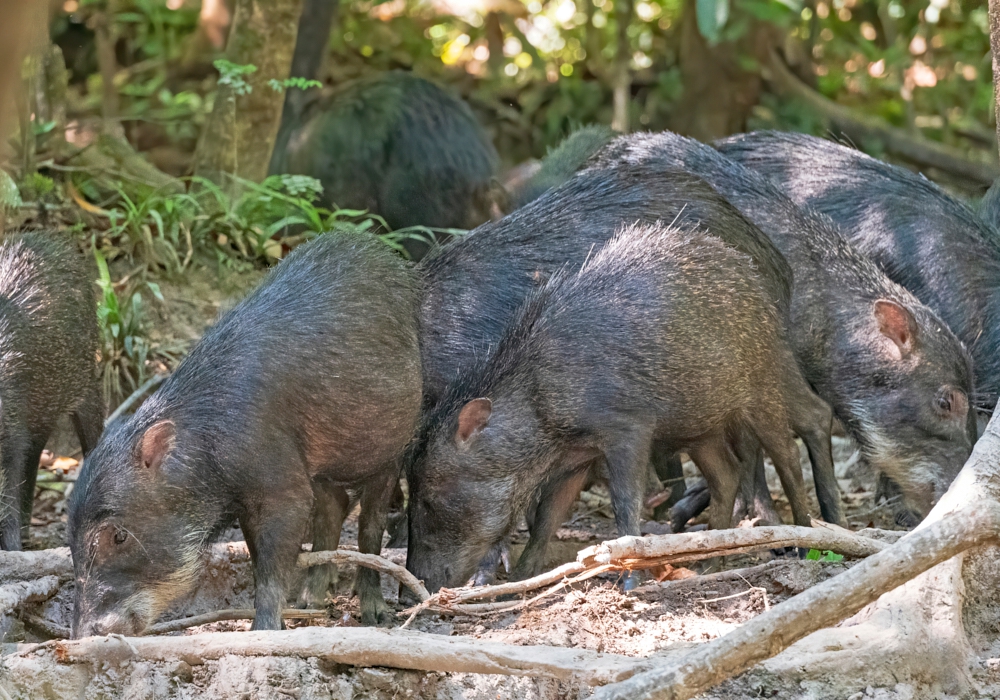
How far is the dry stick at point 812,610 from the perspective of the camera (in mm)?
2627

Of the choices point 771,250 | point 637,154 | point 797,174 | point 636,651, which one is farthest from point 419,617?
point 797,174

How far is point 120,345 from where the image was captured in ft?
19.0

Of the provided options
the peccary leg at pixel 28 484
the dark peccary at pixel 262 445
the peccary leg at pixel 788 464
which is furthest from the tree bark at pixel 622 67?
the peccary leg at pixel 28 484

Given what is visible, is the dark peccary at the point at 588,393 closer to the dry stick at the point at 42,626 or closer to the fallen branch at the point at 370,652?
the fallen branch at the point at 370,652

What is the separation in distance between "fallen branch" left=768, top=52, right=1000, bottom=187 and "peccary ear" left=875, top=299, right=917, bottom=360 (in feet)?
17.8

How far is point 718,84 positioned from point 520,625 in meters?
7.77

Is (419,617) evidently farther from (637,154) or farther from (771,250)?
(637,154)

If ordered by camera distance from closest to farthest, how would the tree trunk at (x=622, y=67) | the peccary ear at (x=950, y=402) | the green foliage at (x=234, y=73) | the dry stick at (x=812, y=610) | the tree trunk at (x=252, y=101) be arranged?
the dry stick at (x=812, y=610) → the peccary ear at (x=950, y=402) → the green foliage at (x=234, y=73) → the tree trunk at (x=252, y=101) → the tree trunk at (x=622, y=67)

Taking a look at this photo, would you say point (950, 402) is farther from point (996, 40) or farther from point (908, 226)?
point (996, 40)

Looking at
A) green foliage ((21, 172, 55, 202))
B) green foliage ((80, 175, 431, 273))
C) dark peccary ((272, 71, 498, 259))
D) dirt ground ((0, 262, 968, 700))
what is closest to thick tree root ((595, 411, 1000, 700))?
dirt ground ((0, 262, 968, 700))

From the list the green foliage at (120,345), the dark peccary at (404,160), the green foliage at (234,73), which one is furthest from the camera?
the dark peccary at (404,160)

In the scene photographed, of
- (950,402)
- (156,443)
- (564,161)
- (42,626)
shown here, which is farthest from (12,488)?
(564,161)

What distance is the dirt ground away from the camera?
3.07 metres

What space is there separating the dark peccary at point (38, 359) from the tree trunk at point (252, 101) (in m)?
1.94
